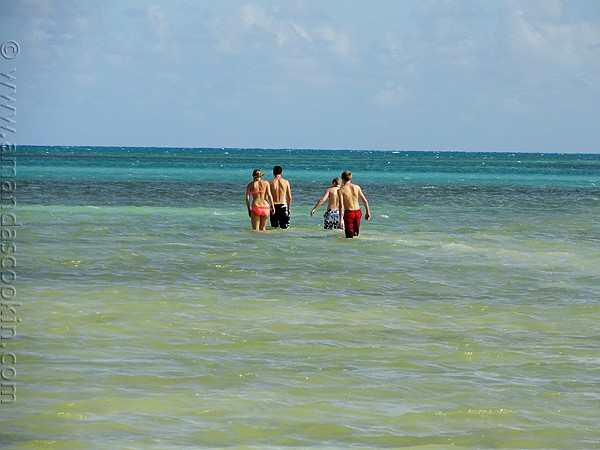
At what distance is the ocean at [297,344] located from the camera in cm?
636

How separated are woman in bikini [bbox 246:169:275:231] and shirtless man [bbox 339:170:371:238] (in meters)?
1.64

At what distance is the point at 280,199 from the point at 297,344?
1151 cm

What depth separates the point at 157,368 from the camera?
7.85 m

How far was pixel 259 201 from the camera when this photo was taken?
19.8 m

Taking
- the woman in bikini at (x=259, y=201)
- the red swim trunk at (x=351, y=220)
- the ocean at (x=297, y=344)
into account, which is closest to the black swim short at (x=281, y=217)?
the woman in bikini at (x=259, y=201)

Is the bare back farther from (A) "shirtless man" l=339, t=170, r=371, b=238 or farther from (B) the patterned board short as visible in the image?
(A) "shirtless man" l=339, t=170, r=371, b=238

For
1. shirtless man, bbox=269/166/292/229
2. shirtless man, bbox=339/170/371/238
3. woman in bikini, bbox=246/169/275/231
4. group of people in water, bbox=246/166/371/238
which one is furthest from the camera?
shirtless man, bbox=269/166/292/229

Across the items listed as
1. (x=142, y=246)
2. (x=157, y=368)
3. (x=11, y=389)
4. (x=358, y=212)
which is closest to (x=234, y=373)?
(x=157, y=368)

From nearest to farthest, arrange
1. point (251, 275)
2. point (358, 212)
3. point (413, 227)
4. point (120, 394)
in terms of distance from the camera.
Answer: point (120, 394)
point (251, 275)
point (358, 212)
point (413, 227)

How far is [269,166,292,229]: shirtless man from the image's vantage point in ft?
64.7

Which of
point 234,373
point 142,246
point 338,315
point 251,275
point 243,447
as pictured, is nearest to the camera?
point 243,447

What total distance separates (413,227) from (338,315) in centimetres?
1349

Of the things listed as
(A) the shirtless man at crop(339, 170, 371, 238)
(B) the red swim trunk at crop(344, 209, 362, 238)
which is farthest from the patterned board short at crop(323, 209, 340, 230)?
(B) the red swim trunk at crop(344, 209, 362, 238)

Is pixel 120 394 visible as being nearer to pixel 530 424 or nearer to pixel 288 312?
pixel 530 424
